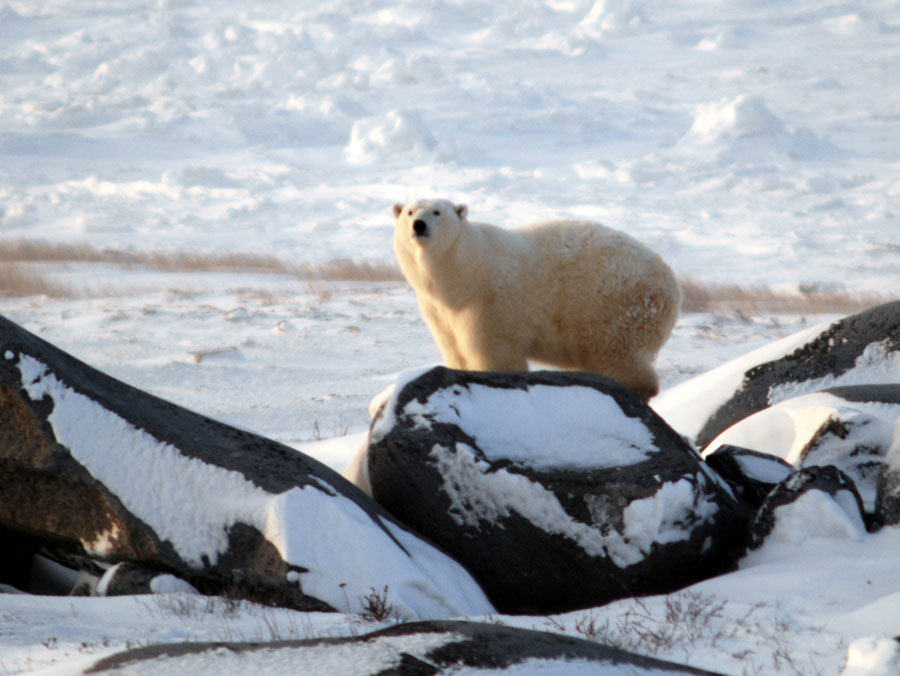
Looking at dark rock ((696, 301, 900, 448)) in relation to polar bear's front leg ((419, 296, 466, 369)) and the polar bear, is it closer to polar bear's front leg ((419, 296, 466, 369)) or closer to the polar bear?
the polar bear

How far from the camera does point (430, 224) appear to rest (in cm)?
563

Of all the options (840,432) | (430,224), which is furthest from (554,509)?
(430,224)

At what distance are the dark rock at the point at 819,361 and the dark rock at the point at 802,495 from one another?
7.40 feet

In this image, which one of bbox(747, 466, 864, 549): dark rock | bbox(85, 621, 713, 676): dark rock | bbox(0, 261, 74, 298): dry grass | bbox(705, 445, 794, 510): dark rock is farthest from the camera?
bbox(0, 261, 74, 298): dry grass

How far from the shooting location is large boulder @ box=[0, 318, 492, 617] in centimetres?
380

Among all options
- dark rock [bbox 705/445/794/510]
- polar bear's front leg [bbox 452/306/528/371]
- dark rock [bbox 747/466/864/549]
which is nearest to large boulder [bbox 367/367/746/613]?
dark rock [bbox 747/466/864/549]

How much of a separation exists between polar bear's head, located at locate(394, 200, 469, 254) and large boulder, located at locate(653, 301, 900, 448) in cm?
249

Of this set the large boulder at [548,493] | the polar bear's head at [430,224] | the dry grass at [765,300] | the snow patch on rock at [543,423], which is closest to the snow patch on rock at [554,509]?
the large boulder at [548,493]

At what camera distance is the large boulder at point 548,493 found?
420 centimetres

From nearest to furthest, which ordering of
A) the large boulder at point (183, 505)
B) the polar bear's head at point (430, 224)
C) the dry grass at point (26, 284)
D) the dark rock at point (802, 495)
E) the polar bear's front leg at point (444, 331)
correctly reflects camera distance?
the large boulder at point (183, 505) → the dark rock at point (802, 495) → the polar bear's head at point (430, 224) → the polar bear's front leg at point (444, 331) → the dry grass at point (26, 284)

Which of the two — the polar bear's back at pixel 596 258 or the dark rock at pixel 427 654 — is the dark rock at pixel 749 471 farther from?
the dark rock at pixel 427 654

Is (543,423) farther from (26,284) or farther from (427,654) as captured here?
(26,284)

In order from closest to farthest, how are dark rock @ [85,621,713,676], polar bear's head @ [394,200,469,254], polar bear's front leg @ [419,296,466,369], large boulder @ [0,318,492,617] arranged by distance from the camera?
dark rock @ [85,621,713,676]
large boulder @ [0,318,492,617]
polar bear's head @ [394,200,469,254]
polar bear's front leg @ [419,296,466,369]

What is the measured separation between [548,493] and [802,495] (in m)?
1.14
